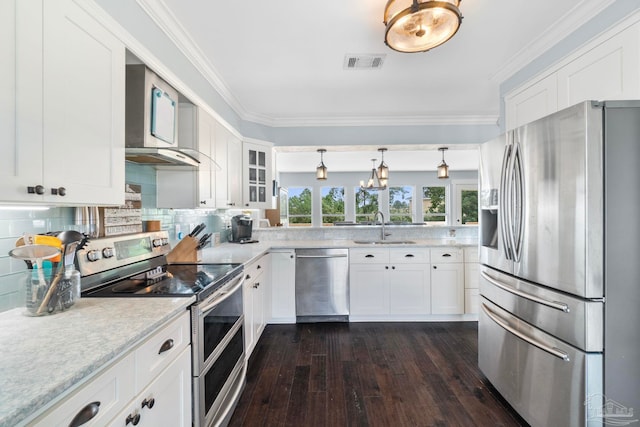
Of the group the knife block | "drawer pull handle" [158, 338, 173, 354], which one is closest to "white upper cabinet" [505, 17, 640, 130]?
"drawer pull handle" [158, 338, 173, 354]

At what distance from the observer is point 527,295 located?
163 centimetres

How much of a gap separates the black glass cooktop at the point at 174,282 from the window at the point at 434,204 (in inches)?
314

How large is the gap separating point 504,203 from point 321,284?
2.10 meters

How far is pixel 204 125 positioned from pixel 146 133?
2.63 feet

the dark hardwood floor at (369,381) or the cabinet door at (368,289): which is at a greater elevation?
the cabinet door at (368,289)

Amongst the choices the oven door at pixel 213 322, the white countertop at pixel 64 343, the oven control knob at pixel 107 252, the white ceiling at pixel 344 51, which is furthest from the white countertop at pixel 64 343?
the white ceiling at pixel 344 51

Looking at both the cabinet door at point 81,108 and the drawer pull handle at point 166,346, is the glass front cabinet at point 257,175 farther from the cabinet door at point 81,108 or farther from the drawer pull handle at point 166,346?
the drawer pull handle at point 166,346

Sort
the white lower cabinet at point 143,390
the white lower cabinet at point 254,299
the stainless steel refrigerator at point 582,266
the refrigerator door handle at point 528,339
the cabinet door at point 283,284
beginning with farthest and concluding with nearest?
the cabinet door at point 283,284
the white lower cabinet at point 254,299
the refrigerator door handle at point 528,339
the stainless steel refrigerator at point 582,266
the white lower cabinet at point 143,390

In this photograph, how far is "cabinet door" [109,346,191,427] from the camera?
0.95 metres

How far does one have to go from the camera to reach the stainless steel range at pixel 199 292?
1.38 metres

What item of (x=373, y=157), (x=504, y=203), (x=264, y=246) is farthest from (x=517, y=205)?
(x=373, y=157)

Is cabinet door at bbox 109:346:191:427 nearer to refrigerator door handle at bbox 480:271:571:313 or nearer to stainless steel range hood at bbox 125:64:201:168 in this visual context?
stainless steel range hood at bbox 125:64:201:168

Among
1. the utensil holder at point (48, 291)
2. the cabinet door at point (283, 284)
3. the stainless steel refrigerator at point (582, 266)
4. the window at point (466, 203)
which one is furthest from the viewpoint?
the window at point (466, 203)

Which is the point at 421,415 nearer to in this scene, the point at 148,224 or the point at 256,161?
the point at 148,224
